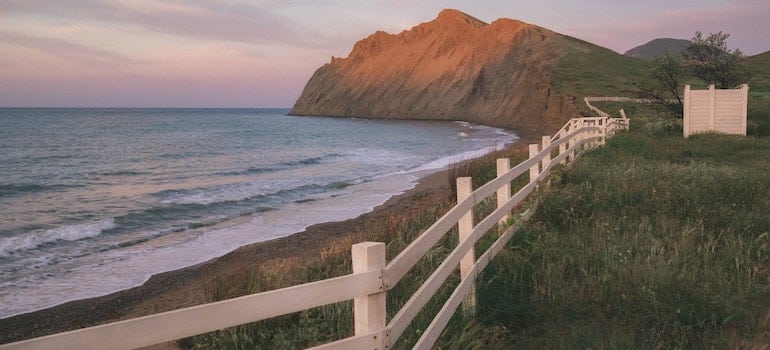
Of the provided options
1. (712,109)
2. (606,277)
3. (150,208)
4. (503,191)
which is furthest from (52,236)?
(712,109)

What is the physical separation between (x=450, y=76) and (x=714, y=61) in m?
85.6

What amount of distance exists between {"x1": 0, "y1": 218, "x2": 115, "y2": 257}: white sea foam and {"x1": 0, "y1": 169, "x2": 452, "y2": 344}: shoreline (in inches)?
176

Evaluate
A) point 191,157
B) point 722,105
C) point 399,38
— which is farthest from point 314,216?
point 399,38

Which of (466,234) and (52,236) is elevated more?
(466,234)

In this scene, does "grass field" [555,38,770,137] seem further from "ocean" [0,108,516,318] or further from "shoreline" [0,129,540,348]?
"shoreline" [0,129,540,348]

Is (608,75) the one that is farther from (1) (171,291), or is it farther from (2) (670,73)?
(1) (171,291)

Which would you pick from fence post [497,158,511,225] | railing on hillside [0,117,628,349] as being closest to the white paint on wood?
railing on hillside [0,117,628,349]

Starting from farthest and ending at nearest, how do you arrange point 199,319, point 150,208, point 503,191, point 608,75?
1. point 608,75
2. point 150,208
3. point 503,191
4. point 199,319

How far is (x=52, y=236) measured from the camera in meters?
14.5

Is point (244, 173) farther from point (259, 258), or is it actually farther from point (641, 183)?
point (641, 183)

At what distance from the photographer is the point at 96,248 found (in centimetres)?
1323

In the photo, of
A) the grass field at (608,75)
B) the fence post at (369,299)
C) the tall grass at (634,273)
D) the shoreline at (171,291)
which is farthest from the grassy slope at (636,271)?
the grass field at (608,75)

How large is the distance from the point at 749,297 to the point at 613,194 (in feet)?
12.0

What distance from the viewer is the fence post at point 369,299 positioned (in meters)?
3.15
